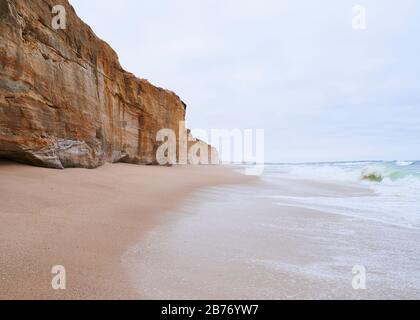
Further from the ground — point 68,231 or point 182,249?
point 68,231

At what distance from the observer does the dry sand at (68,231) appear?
1649 millimetres

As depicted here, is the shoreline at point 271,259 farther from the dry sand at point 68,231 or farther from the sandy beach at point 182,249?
the dry sand at point 68,231

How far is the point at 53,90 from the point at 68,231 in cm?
460

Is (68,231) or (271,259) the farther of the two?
(68,231)

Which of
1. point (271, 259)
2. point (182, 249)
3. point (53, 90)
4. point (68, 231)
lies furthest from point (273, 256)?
point (53, 90)

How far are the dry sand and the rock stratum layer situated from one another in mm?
846

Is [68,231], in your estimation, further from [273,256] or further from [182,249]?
[273,256]

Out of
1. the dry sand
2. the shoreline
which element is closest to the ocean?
the shoreline

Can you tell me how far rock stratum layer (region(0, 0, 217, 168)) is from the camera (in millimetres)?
4871

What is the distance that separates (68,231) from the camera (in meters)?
2.53

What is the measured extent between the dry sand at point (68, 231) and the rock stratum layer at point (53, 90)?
A: 2.78 feet
